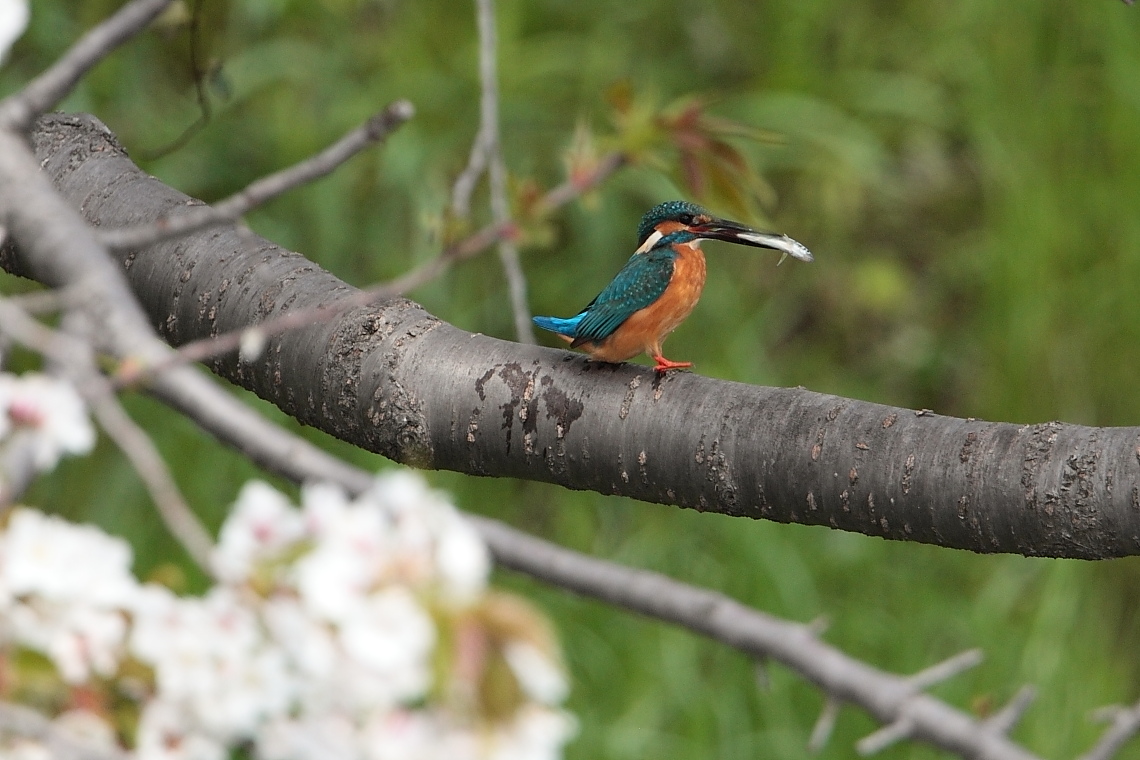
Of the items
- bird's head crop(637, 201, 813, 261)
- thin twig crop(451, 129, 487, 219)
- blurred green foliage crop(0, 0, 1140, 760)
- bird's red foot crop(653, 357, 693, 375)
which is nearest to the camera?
thin twig crop(451, 129, 487, 219)

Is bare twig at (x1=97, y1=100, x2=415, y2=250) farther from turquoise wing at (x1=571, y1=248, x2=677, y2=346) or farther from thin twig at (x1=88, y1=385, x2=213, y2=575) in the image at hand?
turquoise wing at (x1=571, y1=248, x2=677, y2=346)

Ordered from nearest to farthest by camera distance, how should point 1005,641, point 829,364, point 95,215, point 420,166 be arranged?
1. point 95,215
2. point 1005,641
3. point 420,166
4. point 829,364

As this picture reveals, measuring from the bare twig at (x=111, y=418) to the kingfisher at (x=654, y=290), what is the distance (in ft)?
2.48

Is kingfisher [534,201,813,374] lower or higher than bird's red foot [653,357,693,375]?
higher

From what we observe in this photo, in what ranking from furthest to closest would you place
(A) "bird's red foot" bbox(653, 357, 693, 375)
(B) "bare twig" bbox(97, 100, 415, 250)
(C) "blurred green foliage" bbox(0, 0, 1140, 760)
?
(C) "blurred green foliage" bbox(0, 0, 1140, 760) < (A) "bird's red foot" bbox(653, 357, 693, 375) < (B) "bare twig" bbox(97, 100, 415, 250)

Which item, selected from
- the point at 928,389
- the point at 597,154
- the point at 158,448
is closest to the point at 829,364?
the point at 928,389

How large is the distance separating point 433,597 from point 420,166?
2.58m

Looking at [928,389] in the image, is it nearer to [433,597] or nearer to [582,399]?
[582,399]

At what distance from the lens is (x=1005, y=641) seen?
263 centimetres

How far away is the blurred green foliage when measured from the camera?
2.63m

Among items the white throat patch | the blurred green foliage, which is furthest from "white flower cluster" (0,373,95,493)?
the blurred green foliage

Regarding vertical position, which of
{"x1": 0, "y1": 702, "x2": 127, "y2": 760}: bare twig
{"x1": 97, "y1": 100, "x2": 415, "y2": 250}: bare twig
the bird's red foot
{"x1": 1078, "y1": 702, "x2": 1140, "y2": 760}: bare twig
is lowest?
{"x1": 1078, "y1": 702, "x2": 1140, "y2": 760}: bare twig

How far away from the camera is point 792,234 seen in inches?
127

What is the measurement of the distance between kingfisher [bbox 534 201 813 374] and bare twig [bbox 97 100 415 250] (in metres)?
0.58
